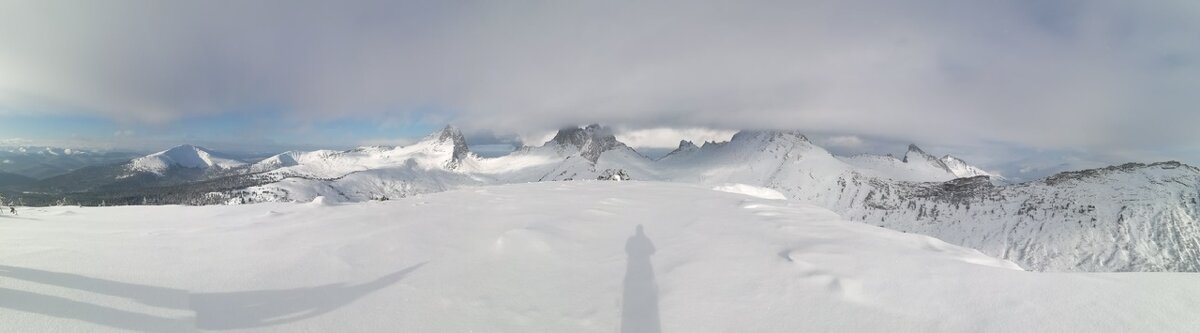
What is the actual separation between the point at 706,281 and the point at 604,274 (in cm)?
163

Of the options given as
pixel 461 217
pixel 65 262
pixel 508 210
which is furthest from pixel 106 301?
pixel 508 210

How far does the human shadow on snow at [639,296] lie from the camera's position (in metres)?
5.52

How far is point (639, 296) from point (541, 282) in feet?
5.04

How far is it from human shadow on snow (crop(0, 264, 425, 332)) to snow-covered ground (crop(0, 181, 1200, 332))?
0.09 ft

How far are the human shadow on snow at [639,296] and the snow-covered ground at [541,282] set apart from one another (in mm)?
32

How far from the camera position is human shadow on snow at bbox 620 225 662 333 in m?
5.52

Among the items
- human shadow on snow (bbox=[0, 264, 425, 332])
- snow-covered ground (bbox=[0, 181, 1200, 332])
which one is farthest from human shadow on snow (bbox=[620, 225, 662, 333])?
human shadow on snow (bbox=[0, 264, 425, 332])

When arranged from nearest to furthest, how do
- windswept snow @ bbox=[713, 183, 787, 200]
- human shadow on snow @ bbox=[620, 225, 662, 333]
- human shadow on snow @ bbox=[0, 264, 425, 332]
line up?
human shadow on snow @ bbox=[0, 264, 425, 332] → human shadow on snow @ bbox=[620, 225, 662, 333] → windswept snow @ bbox=[713, 183, 787, 200]

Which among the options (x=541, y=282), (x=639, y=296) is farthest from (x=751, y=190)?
(x=541, y=282)

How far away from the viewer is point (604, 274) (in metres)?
7.42

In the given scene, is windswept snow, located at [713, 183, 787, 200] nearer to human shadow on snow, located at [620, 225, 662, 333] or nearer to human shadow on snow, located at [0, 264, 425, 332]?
human shadow on snow, located at [620, 225, 662, 333]

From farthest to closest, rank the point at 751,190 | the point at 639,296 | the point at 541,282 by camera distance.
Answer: the point at 751,190 < the point at 541,282 < the point at 639,296

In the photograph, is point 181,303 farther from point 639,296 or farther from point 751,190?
point 751,190

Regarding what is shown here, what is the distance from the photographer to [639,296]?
6379 millimetres
